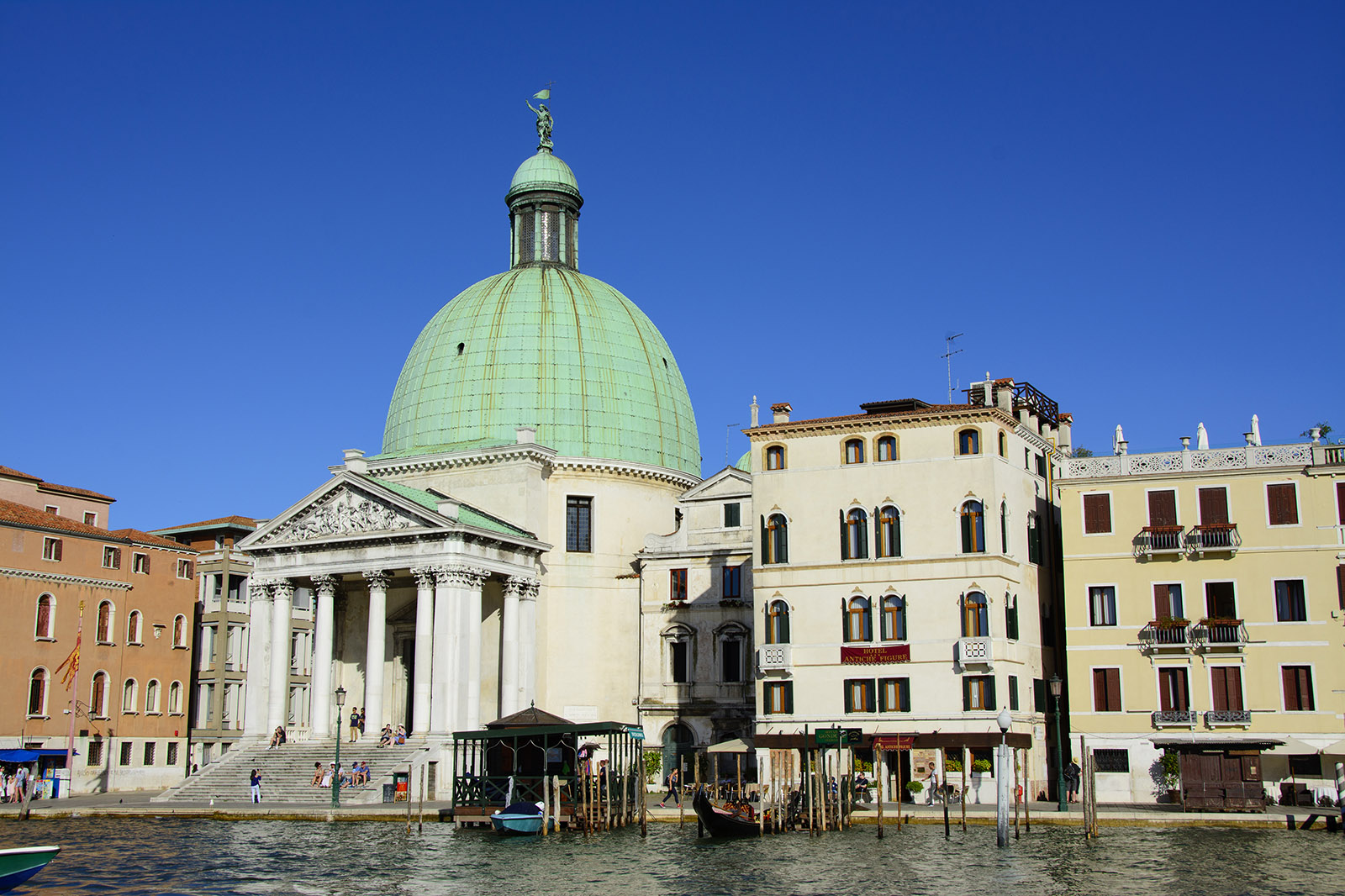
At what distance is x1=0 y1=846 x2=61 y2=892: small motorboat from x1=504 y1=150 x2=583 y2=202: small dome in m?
44.7

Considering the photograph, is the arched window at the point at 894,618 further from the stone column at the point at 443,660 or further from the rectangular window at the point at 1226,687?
the stone column at the point at 443,660

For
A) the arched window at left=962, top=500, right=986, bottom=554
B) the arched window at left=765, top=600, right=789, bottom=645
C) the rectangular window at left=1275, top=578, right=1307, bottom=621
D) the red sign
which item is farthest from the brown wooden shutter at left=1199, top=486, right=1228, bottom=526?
the arched window at left=765, top=600, right=789, bottom=645

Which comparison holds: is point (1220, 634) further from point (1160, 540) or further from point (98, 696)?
point (98, 696)

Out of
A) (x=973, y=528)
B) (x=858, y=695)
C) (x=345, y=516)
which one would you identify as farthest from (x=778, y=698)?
(x=345, y=516)

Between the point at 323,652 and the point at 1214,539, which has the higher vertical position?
the point at 1214,539

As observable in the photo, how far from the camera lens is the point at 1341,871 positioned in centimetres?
2797

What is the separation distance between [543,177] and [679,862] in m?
41.4

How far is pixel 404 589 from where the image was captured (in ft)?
190

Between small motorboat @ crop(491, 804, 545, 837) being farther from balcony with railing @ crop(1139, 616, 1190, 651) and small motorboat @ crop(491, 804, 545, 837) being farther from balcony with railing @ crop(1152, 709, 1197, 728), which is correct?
balcony with railing @ crop(1139, 616, 1190, 651)

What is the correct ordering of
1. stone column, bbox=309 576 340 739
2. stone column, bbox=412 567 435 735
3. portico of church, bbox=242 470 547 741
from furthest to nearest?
stone column, bbox=309 576 340 739 → portico of church, bbox=242 470 547 741 → stone column, bbox=412 567 435 735

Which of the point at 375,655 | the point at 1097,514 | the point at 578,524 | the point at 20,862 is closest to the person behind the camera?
the point at 20,862

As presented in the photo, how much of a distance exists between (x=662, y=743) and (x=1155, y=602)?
1966 cm

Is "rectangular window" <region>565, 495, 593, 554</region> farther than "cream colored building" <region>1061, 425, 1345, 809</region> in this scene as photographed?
Yes

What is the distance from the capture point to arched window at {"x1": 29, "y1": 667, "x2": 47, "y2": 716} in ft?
170
